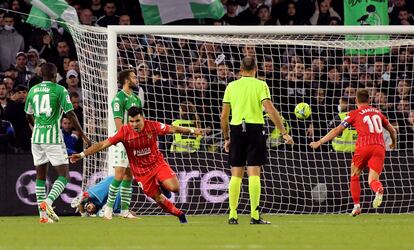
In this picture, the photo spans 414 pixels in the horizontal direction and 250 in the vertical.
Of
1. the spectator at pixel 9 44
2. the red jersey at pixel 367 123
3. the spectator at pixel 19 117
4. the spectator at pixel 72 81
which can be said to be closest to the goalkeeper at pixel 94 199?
the spectator at pixel 19 117

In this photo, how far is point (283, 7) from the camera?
23078 mm

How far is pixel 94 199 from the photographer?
1667cm

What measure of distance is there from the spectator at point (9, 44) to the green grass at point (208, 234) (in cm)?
515

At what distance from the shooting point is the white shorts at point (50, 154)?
15.4 metres

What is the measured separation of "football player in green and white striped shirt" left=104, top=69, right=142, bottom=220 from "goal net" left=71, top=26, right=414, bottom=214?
140 centimetres

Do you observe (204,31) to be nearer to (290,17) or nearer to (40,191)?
(40,191)

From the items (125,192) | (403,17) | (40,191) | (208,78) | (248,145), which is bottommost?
(125,192)

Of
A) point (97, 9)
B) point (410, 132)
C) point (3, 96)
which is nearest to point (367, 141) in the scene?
point (410, 132)

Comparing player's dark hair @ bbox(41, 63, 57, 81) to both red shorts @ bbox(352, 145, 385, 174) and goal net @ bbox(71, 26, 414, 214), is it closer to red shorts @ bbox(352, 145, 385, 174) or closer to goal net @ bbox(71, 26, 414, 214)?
goal net @ bbox(71, 26, 414, 214)

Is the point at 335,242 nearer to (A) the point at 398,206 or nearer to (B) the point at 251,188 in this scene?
(B) the point at 251,188

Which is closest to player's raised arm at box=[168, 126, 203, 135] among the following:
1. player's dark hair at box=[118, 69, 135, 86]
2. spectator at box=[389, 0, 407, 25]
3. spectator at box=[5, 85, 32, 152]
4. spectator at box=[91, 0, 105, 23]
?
player's dark hair at box=[118, 69, 135, 86]

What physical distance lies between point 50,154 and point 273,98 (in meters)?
5.52

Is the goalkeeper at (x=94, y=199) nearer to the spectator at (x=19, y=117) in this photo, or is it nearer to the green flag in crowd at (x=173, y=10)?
the spectator at (x=19, y=117)

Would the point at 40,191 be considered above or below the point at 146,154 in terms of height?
below
